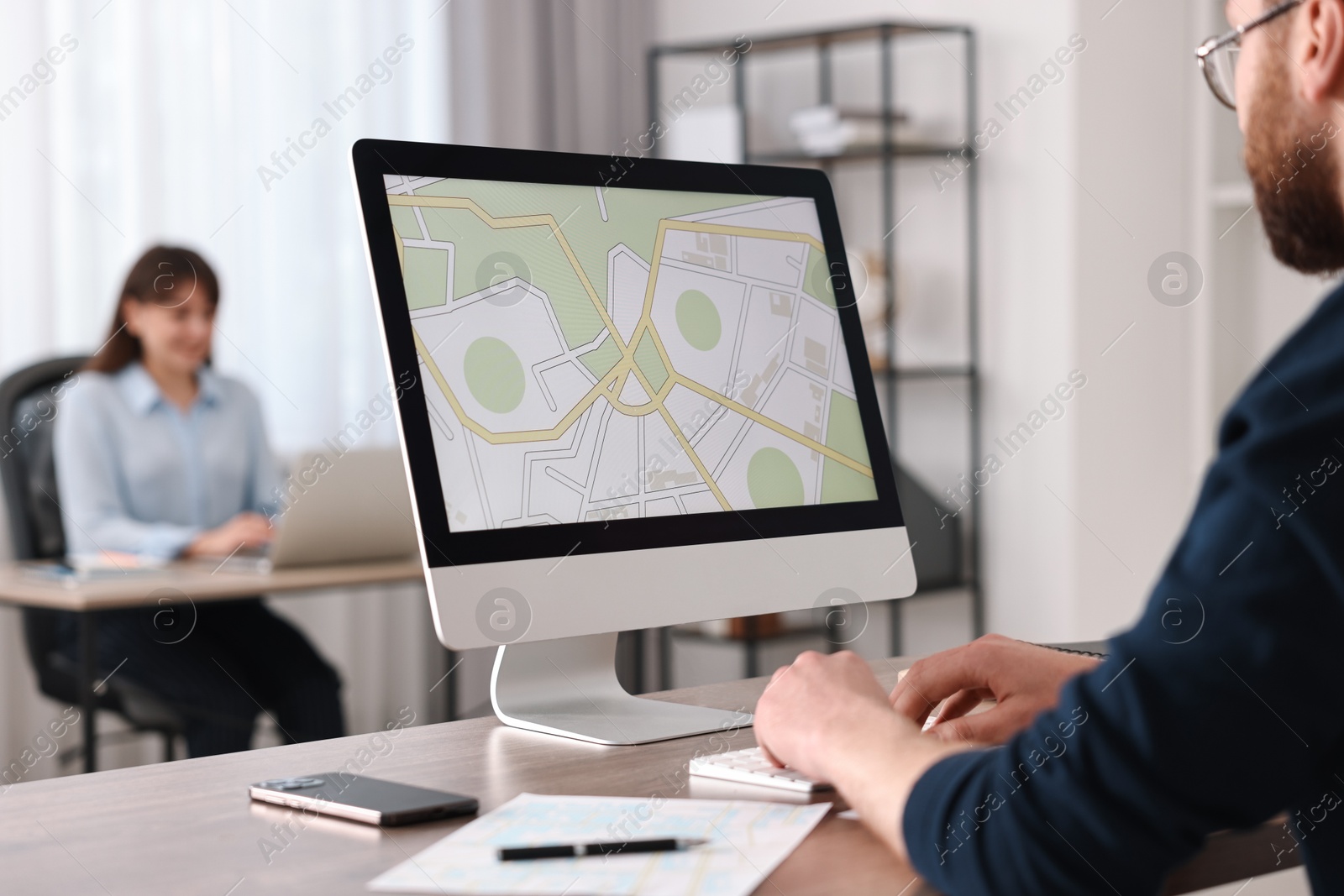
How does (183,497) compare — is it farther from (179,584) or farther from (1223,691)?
(1223,691)

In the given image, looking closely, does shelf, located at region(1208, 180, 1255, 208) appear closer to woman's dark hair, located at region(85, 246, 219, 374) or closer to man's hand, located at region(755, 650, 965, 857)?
woman's dark hair, located at region(85, 246, 219, 374)

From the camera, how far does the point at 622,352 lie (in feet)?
4.03

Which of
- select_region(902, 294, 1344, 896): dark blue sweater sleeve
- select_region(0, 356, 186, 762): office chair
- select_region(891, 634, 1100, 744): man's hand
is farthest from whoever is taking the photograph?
select_region(0, 356, 186, 762): office chair

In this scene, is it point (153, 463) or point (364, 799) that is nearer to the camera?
point (364, 799)

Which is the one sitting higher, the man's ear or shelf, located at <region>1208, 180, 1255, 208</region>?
shelf, located at <region>1208, 180, 1255, 208</region>

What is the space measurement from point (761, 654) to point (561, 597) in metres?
3.03

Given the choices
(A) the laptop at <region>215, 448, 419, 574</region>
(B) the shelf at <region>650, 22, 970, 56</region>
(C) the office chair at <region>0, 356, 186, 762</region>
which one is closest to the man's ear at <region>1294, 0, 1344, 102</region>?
(A) the laptop at <region>215, 448, 419, 574</region>

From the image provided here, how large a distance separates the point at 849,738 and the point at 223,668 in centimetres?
238

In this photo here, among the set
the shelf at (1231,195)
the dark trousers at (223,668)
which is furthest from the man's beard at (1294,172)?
the shelf at (1231,195)

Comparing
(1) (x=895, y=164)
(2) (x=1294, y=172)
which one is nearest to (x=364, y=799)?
(2) (x=1294, y=172)

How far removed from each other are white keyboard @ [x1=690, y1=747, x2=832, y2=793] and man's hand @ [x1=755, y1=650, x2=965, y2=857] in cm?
1

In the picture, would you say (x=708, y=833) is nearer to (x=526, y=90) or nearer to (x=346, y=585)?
(x=346, y=585)

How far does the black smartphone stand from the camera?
2.95 ft

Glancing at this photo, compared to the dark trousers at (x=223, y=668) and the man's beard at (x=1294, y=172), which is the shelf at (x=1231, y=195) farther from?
the man's beard at (x=1294, y=172)
